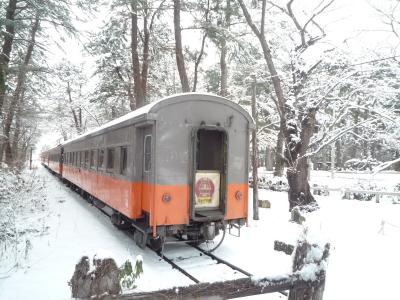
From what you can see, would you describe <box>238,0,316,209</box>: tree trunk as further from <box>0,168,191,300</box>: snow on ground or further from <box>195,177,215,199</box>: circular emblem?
<box>0,168,191,300</box>: snow on ground

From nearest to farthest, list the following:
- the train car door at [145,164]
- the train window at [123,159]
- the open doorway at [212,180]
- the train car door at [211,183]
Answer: the train car door at [145,164]
the train car door at [211,183]
the open doorway at [212,180]
the train window at [123,159]

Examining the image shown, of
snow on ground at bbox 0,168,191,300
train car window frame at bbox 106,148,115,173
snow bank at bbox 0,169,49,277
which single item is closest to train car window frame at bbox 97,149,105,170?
train car window frame at bbox 106,148,115,173

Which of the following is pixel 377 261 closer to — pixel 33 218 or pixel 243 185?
pixel 243 185

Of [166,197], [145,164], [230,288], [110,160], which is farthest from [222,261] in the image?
[110,160]

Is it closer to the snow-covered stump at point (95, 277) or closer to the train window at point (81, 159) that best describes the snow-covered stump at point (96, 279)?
the snow-covered stump at point (95, 277)

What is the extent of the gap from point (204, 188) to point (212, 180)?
260mm

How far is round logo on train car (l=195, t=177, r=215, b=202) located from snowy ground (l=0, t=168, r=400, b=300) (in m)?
1.24

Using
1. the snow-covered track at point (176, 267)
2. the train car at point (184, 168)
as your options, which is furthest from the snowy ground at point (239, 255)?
the train car at point (184, 168)

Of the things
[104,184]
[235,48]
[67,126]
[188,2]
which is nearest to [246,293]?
[104,184]

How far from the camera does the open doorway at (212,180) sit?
25.0ft

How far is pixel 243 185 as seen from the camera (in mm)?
8273

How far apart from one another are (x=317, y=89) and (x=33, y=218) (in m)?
9.55

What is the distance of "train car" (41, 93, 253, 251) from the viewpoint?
7203 millimetres

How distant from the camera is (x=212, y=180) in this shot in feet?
25.8
